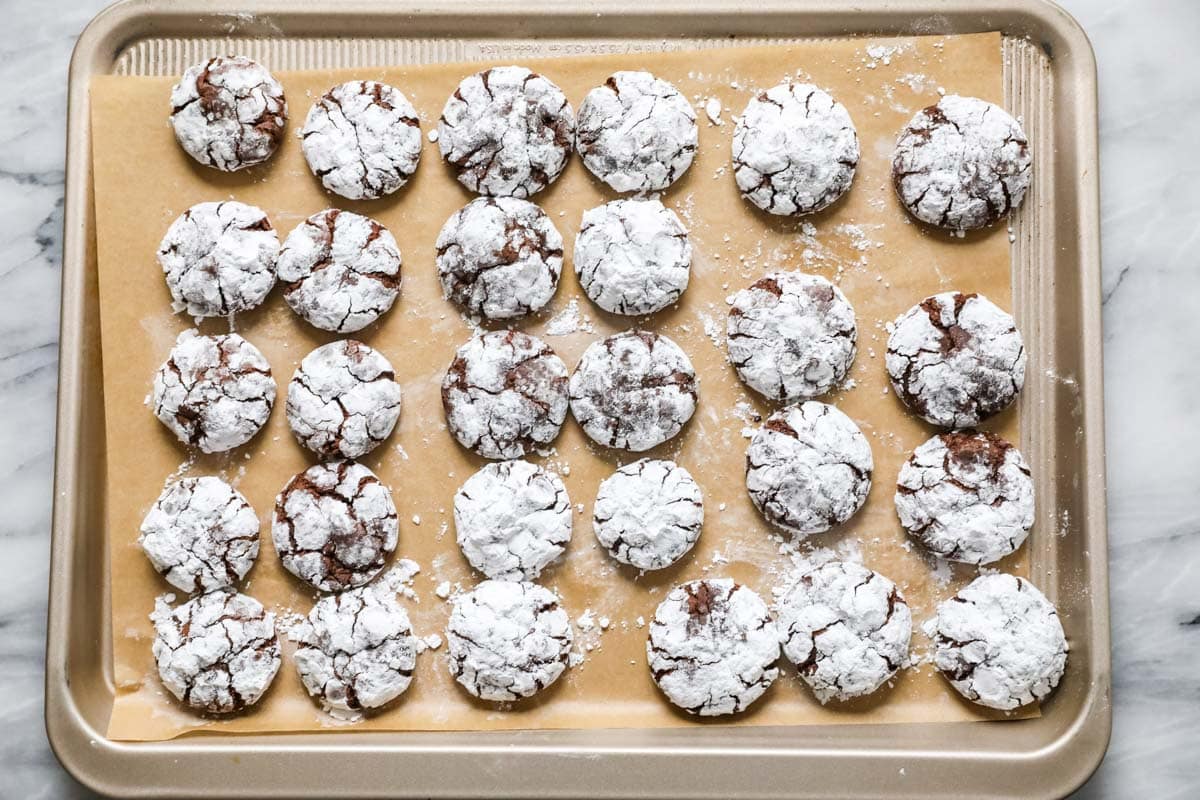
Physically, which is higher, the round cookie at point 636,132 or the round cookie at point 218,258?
the round cookie at point 636,132

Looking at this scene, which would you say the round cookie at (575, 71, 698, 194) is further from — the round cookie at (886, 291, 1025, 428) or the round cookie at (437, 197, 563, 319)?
the round cookie at (886, 291, 1025, 428)

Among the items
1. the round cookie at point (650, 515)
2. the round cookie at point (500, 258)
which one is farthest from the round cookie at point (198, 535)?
the round cookie at point (650, 515)

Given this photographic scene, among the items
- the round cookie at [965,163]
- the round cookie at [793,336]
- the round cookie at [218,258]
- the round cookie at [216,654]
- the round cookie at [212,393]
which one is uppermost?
the round cookie at [965,163]

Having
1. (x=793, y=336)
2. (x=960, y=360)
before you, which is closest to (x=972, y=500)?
(x=960, y=360)

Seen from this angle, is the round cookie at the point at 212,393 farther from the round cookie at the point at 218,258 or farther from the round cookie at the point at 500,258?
the round cookie at the point at 500,258

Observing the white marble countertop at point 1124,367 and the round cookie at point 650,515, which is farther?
the white marble countertop at point 1124,367

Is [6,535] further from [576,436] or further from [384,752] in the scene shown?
[576,436]

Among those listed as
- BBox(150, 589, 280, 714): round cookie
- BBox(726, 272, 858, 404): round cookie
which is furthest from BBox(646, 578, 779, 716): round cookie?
BBox(150, 589, 280, 714): round cookie
